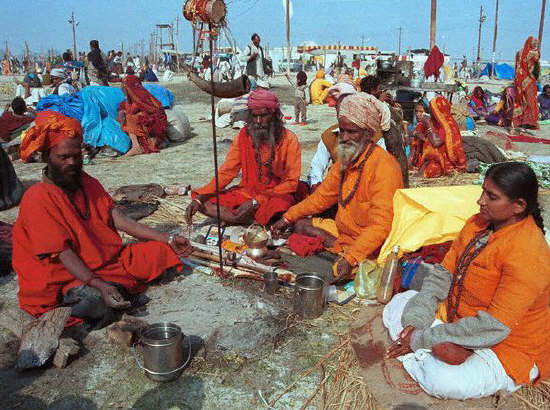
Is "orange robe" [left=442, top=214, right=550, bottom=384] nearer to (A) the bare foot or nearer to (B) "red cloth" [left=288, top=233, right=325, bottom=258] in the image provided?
(B) "red cloth" [left=288, top=233, right=325, bottom=258]

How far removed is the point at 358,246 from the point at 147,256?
69.5 inches

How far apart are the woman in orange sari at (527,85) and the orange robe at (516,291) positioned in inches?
451

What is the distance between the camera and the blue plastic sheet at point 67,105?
941 centimetres

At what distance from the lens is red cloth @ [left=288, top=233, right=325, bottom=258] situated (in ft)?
14.2

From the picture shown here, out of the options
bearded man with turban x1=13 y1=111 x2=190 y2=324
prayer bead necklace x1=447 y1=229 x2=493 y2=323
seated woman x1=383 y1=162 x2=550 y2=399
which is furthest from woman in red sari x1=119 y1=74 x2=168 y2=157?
seated woman x1=383 y1=162 x2=550 y2=399

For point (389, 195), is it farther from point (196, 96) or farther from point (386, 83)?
point (196, 96)

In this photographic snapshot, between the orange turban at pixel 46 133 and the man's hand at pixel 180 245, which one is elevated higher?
the orange turban at pixel 46 133

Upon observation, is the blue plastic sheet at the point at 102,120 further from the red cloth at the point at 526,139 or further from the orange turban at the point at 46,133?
the red cloth at the point at 526,139

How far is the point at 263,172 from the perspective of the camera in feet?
17.4

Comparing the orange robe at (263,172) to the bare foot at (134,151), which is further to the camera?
the bare foot at (134,151)

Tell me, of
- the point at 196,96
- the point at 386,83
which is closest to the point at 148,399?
the point at 386,83

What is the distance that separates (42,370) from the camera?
295 cm

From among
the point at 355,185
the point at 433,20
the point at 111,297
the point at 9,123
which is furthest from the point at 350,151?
the point at 433,20

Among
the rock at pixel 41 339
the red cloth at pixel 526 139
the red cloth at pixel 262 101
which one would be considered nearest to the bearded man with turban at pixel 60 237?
the rock at pixel 41 339
